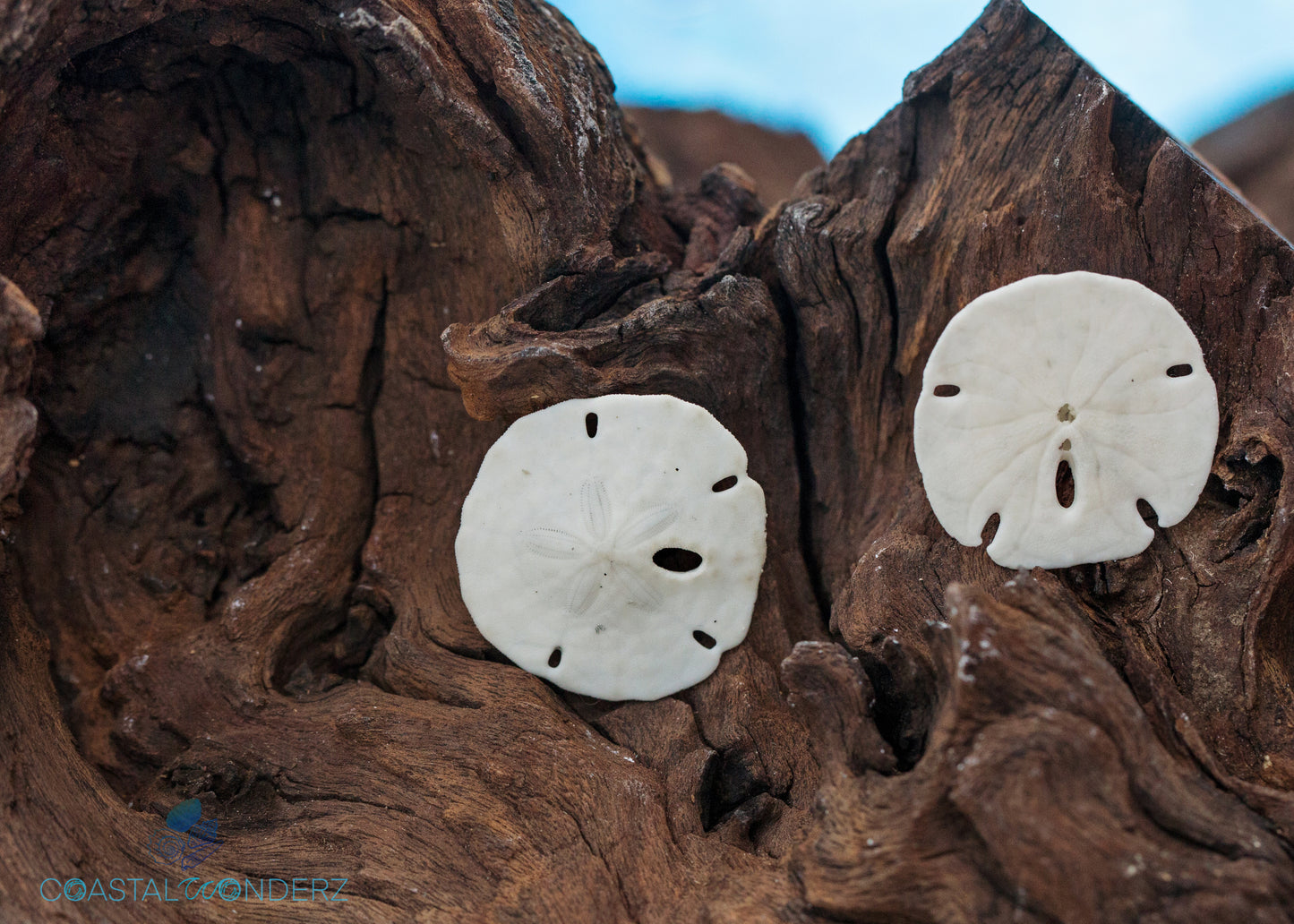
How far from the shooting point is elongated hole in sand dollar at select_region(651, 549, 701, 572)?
8.55 feet

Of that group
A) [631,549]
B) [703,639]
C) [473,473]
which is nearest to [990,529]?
[703,639]

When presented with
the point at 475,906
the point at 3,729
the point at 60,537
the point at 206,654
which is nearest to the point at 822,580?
the point at 475,906

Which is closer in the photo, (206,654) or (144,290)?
(206,654)

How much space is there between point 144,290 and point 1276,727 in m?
3.62

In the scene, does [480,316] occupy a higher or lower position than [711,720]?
higher

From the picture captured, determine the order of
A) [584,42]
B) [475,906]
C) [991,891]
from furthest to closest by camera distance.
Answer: [584,42] → [475,906] → [991,891]

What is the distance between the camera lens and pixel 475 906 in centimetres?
204

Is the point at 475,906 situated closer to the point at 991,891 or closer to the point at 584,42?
the point at 991,891

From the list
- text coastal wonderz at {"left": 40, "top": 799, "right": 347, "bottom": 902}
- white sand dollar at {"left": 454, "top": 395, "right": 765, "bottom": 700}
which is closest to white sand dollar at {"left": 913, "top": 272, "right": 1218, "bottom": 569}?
white sand dollar at {"left": 454, "top": 395, "right": 765, "bottom": 700}

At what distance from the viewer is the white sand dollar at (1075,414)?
7.25ft

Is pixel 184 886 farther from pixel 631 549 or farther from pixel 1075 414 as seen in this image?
pixel 1075 414

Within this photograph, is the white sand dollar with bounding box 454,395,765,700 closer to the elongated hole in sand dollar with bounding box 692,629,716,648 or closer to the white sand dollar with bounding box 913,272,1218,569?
the elongated hole in sand dollar with bounding box 692,629,716,648

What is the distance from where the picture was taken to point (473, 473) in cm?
287

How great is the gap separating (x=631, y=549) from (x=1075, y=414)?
1.24 metres
